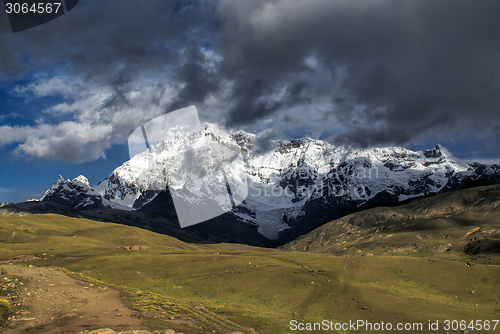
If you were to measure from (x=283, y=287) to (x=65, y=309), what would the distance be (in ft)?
126

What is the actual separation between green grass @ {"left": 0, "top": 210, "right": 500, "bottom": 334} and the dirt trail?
241 centimetres

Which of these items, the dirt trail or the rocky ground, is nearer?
the rocky ground

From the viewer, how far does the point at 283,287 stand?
194ft

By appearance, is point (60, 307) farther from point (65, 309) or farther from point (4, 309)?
point (4, 309)

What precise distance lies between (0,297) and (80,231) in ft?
477

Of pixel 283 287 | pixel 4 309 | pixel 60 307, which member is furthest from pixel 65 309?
pixel 283 287

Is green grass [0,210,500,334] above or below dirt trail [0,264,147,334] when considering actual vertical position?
below

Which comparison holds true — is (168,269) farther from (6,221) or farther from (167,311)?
(6,221)

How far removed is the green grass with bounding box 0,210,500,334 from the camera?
4194 centimetres

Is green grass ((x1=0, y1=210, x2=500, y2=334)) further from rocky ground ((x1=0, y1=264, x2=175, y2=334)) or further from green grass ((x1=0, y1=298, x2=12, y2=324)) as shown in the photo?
green grass ((x1=0, y1=298, x2=12, y2=324))

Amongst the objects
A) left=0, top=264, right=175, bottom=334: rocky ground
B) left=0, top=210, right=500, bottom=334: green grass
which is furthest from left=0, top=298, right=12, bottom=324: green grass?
left=0, top=210, right=500, bottom=334: green grass

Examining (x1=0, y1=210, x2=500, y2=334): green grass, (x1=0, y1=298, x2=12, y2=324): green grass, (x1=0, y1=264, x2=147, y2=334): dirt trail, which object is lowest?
(x1=0, y1=210, x2=500, y2=334): green grass

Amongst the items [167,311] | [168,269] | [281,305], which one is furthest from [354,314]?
[168,269]

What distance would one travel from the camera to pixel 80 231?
159500 mm
